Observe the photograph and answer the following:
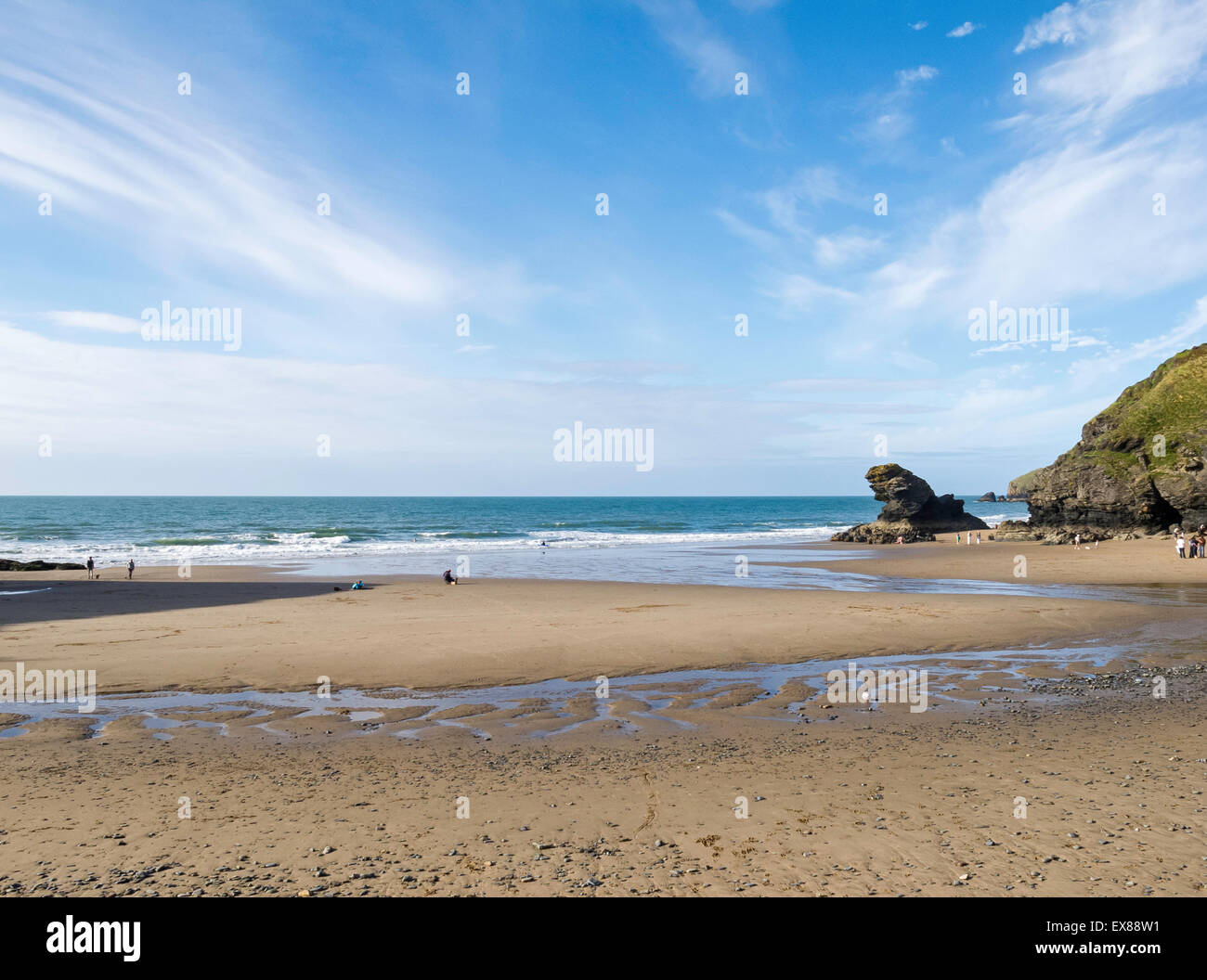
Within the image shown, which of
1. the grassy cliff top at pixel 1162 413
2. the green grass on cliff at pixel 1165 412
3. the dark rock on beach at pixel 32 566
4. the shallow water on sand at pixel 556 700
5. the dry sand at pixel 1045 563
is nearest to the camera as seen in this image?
the shallow water on sand at pixel 556 700

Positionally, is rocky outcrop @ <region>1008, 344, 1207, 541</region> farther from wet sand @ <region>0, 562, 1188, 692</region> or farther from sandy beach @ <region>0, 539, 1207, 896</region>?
sandy beach @ <region>0, 539, 1207, 896</region>

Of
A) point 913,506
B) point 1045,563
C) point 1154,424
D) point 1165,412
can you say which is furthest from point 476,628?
point 913,506

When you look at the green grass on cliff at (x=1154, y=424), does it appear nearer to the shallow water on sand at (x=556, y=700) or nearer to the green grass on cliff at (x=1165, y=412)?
the green grass on cliff at (x=1165, y=412)

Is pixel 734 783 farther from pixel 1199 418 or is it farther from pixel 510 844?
pixel 1199 418

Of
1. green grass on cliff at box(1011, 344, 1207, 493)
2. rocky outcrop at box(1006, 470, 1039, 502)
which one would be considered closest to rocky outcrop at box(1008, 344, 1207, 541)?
green grass on cliff at box(1011, 344, 1207, 493)

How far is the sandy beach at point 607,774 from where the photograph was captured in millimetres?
5398

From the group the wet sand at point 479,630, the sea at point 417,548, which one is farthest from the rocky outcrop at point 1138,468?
the wet sand at point 479,630

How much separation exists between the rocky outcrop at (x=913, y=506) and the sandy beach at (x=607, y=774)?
5464 centimetres

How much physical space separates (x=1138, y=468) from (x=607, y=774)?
57.9m

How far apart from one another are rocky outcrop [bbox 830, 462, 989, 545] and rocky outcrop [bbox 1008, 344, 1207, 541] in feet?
36.0

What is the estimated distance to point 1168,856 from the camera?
5.49 metres

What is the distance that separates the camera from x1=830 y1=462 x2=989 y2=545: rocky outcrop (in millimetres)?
69688
